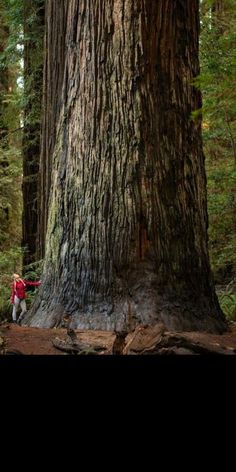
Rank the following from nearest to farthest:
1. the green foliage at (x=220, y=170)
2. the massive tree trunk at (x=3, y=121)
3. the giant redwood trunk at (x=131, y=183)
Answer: the giant redwood trunk at (x=131, y=183), the green foliage at (x=220, y=170), the massive tree trunk at (x=3, y=121)

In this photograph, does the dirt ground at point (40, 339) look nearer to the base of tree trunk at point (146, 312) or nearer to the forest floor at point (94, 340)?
the forest floor at point (94, 340)

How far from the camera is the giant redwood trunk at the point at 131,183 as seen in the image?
14.1ft

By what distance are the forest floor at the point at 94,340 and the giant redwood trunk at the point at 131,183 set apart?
0.71ft

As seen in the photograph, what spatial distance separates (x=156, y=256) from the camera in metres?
4.30

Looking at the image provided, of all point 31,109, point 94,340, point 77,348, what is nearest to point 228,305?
point 94,340

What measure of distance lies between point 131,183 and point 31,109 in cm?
750

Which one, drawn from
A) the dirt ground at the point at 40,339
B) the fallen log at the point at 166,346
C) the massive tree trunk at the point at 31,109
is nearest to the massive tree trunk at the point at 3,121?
the massive tree trunk at the point at 31,109

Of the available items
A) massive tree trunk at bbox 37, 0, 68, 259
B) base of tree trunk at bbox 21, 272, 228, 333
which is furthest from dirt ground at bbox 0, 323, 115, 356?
massive tree trunk at bbox 37, 0, 68, 259

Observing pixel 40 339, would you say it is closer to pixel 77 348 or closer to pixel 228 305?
pixel 77 348

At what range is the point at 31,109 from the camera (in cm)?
1127

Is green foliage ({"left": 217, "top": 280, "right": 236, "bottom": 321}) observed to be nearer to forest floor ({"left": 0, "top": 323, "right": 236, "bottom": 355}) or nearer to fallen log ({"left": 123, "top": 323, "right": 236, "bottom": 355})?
forest floor ({"left": 0, "top": 323, "right": 236, "bottom": 355})
